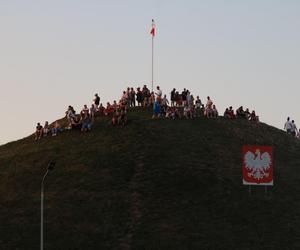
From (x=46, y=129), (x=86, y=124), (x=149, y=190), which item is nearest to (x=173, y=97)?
(x=86, y=124)

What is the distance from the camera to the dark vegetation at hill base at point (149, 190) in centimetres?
4834

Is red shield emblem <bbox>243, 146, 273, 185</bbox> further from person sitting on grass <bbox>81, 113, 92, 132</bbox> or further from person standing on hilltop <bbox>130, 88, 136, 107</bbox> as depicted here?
person standing on hilltop <bbox>130, 88, 136, 107</bbox>

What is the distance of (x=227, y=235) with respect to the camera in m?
48.8

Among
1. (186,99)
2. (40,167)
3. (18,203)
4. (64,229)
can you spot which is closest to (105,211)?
(64,229)

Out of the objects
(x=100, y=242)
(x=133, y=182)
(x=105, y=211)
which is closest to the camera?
(x=100, y=242)

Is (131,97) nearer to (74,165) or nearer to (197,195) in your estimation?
(74,165)

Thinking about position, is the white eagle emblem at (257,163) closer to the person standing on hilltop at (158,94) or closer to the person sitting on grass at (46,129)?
the person standing on hilltop at (158,94)

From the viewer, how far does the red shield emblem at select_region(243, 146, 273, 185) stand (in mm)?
55531

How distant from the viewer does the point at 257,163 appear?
55.9 meters

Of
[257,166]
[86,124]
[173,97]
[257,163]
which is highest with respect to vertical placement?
[173,97]

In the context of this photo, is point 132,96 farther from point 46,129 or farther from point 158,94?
point 46,129

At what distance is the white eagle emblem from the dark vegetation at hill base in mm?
1777

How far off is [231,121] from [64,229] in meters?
28.2

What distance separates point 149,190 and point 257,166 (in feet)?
29.4
